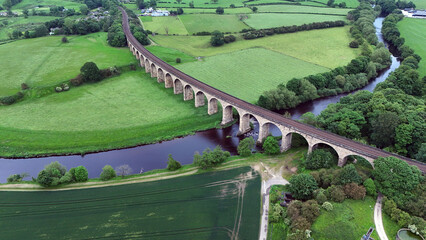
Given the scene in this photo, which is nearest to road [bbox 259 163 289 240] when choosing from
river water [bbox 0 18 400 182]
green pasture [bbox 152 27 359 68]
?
river water [bbox 0 18 400 182]

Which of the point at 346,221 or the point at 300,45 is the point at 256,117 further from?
the point at 300,45

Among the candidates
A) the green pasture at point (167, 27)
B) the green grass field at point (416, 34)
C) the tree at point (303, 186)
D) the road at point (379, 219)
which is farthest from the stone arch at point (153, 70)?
the green grass field at point (416, 34)

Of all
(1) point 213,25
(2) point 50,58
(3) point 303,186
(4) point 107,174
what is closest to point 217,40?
(1) point 213,25

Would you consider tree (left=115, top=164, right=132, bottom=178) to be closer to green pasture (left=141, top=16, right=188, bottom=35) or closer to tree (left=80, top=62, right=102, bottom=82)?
tree (left=80, top=62, right=102, bottom=82)

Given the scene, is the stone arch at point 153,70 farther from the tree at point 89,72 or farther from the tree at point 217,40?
the tree at point 217,40

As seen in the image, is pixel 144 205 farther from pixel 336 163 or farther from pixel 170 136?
pixel 336 163

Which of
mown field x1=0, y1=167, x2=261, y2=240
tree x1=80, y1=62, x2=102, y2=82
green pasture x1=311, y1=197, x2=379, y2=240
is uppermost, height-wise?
tree x1=80, y1=62, x2=102, y2=82

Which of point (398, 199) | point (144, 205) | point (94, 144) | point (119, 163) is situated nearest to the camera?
point (398, 199)

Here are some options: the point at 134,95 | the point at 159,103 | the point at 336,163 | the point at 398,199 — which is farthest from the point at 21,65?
the point at 398,199
